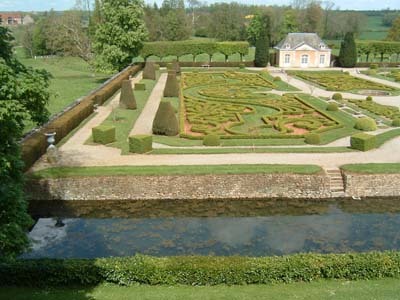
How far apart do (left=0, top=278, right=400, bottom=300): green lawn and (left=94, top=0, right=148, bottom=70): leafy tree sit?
39.1m

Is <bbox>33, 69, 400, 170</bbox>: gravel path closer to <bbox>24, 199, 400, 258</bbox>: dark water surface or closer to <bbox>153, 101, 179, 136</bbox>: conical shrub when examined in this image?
<bbox>153, 101, 179, 136</bbox>: conical shrub

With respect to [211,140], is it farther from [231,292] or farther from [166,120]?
[231,292]

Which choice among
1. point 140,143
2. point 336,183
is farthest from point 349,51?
point 140,143

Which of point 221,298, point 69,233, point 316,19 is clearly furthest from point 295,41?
point 221,298

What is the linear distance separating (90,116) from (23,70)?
20378 mm

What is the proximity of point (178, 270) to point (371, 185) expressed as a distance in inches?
409

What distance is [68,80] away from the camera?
50.9 m

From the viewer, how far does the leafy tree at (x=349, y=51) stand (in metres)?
57.2

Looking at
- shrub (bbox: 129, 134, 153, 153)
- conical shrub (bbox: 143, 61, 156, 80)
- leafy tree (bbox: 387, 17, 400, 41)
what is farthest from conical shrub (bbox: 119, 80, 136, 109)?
leafy tree (bbox: 387, 17, 400, 41)

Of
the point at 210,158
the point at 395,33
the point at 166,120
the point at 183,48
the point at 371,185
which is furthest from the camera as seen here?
the point at 395,33

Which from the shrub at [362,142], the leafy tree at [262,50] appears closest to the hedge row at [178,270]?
the shrub at [362,142]

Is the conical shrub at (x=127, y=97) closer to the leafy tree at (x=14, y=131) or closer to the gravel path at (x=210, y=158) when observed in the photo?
the gravel path at (x=210, y=158)

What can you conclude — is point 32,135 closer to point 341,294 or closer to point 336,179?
point 336,179

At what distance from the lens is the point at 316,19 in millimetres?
92750
